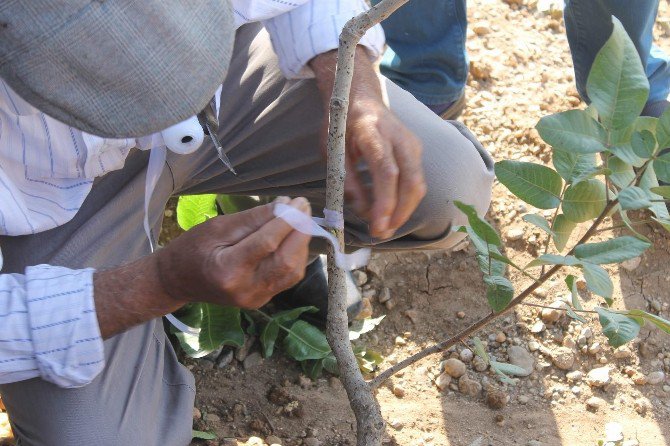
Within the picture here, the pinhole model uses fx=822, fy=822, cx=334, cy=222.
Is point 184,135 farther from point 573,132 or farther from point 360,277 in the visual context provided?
point 360,277

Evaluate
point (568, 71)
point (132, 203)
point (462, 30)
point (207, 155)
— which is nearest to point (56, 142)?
point (132, 203)

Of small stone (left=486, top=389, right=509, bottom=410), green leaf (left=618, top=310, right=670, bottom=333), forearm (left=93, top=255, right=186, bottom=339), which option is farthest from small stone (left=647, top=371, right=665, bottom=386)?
forearm (left=93, top=255, right=186, bottom=339)

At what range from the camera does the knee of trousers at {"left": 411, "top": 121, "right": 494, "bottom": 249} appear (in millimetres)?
1757

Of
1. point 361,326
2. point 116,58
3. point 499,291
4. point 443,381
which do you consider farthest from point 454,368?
point 116,58

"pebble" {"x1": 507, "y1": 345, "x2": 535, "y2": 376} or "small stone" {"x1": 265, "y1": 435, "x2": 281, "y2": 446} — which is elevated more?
"small stone" {"x1": 265, "y1": 435, "x2": 281, "y2": 446}

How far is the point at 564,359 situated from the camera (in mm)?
2066

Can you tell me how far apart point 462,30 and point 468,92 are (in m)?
0.38

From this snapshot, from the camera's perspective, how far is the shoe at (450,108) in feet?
8.29

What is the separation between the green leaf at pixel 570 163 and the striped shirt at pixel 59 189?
24.5 inches

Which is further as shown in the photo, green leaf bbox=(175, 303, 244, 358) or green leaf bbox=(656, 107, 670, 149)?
green leaf bbox=(175, 303, 244, 358)

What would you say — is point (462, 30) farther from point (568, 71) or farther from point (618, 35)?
point (618, 35)

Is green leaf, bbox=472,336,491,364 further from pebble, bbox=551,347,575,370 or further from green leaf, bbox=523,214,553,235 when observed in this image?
pebble, bbox=551,347,575,370

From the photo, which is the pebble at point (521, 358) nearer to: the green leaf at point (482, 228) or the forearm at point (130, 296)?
the green leaf at point (482, 228)

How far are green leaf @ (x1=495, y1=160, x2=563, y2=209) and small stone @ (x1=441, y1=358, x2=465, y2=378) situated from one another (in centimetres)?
86
